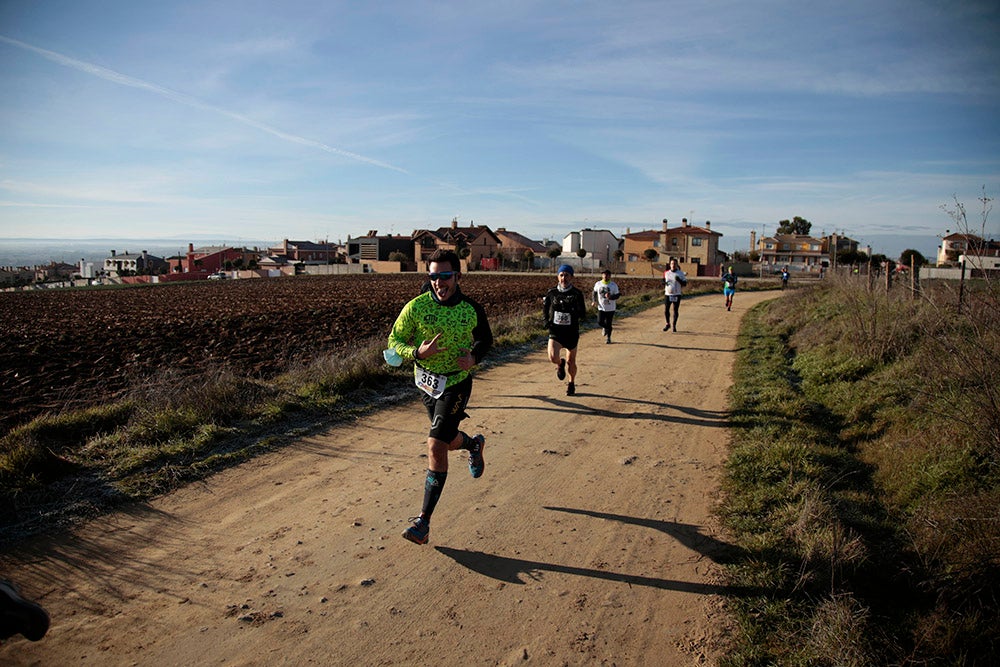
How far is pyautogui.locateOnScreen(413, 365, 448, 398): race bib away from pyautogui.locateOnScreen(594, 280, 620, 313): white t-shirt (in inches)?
346

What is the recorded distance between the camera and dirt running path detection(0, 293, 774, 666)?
3.26 metres

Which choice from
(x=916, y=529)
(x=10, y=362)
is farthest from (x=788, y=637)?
(x=10, y=362)

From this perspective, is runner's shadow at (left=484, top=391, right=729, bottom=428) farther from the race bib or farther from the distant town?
the distant town

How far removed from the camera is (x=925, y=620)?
3.43m

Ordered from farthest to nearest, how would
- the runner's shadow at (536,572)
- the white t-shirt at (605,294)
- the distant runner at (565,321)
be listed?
the white t-shirt at (605,294) → the distant runner at (565,321) → the runner's shadow at (536,572)

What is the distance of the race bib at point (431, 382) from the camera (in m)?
4.57

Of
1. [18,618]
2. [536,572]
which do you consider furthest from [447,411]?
[18,618]

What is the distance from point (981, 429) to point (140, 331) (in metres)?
22.9

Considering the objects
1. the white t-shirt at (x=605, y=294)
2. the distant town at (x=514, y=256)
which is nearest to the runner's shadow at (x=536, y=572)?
the white t-shirt at (x=605, y=294)

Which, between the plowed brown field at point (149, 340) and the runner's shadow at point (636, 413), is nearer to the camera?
the runner's shadow at point (636, 413)

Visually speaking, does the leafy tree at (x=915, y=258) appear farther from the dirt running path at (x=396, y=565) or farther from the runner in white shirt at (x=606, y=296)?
the dirt running path at (x=396, y=565)

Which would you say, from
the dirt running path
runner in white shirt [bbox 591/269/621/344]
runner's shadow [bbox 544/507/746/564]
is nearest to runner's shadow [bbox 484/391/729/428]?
the dirt running path

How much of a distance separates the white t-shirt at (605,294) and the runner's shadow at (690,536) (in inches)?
336

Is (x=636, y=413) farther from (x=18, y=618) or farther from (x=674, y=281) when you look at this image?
(x=674, y=281)
